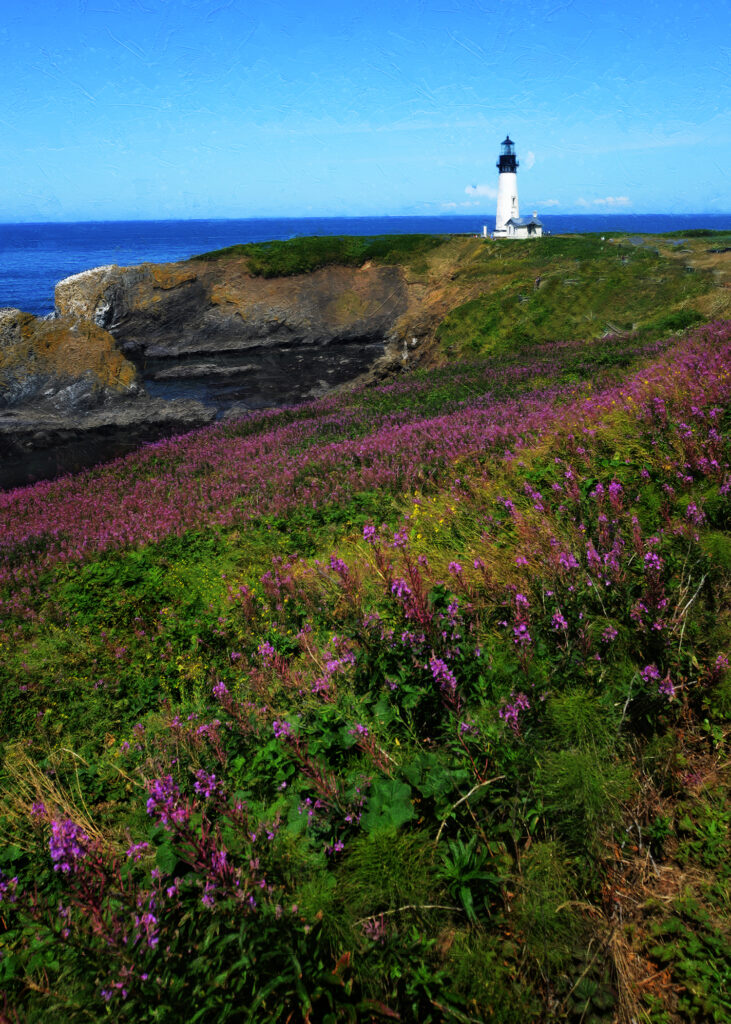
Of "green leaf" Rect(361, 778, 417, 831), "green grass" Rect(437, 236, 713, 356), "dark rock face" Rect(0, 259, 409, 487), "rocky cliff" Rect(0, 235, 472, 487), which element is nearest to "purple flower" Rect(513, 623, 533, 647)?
"green leaf" Rect(361, 778, 417, 831)

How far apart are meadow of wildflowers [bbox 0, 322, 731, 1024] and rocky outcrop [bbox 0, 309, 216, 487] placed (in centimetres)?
1956

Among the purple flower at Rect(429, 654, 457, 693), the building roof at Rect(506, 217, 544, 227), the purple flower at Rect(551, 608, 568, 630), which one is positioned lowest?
the purple flower at Rect(429, 654, 457, 693)

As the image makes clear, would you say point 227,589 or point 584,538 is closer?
point 584,538

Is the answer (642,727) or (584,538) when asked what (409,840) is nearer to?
(642,727)

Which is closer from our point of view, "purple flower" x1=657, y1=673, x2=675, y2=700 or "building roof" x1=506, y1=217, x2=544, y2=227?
"purple flower" x1=657, y1=673, x2=675, y2=700

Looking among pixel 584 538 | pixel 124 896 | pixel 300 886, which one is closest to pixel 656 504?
pixel 584 538

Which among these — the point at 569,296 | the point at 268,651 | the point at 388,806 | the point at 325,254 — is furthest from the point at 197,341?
the point at 388,806

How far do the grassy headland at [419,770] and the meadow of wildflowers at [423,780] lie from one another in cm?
2

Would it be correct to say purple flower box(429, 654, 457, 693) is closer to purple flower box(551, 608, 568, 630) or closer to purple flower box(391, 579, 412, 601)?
purple flower box(391, 579, 412, 601)

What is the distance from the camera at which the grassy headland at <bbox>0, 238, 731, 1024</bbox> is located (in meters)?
2.21

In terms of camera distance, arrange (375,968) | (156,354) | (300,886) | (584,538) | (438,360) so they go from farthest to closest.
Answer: (156,354)
(438,360)
(584,538)
(300,886)
(375,968)

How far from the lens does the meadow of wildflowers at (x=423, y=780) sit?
7.24ft

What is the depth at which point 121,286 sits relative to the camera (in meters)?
50.2

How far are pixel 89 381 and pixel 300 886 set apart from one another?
35112 mm
